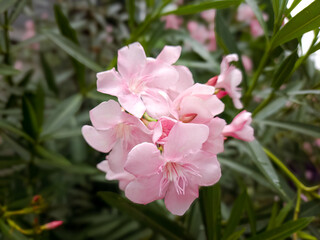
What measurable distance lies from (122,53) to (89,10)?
1.47 metres

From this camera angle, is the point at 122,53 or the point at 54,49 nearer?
the point at 122,53

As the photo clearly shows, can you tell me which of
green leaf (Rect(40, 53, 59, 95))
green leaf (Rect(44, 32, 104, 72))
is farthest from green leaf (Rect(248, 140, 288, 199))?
green leaf (Rect(40, 53, 59, 95))

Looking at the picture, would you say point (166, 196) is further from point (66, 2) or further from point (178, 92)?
point (66, 2)

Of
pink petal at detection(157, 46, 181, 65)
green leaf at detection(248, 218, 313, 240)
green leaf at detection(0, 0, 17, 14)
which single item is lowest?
green leaf at detection(248, 218, 313, 240)

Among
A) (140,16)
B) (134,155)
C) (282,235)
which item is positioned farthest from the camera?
(140,16)

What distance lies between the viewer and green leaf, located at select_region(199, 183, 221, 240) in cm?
53

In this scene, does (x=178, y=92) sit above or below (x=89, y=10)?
above

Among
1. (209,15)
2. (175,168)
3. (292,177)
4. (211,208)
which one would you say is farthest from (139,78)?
(209,15)

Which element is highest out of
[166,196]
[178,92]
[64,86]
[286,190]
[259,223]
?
[178,92]

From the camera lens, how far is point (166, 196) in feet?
1.49

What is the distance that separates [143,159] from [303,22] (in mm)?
A: 322

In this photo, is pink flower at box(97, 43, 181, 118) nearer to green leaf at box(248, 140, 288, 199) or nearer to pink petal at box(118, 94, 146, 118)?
pink petal at box(118, 94, 146, 118)

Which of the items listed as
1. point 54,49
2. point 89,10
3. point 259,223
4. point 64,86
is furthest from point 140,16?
point 259,223

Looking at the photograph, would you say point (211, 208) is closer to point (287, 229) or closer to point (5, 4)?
point (287, 229)
